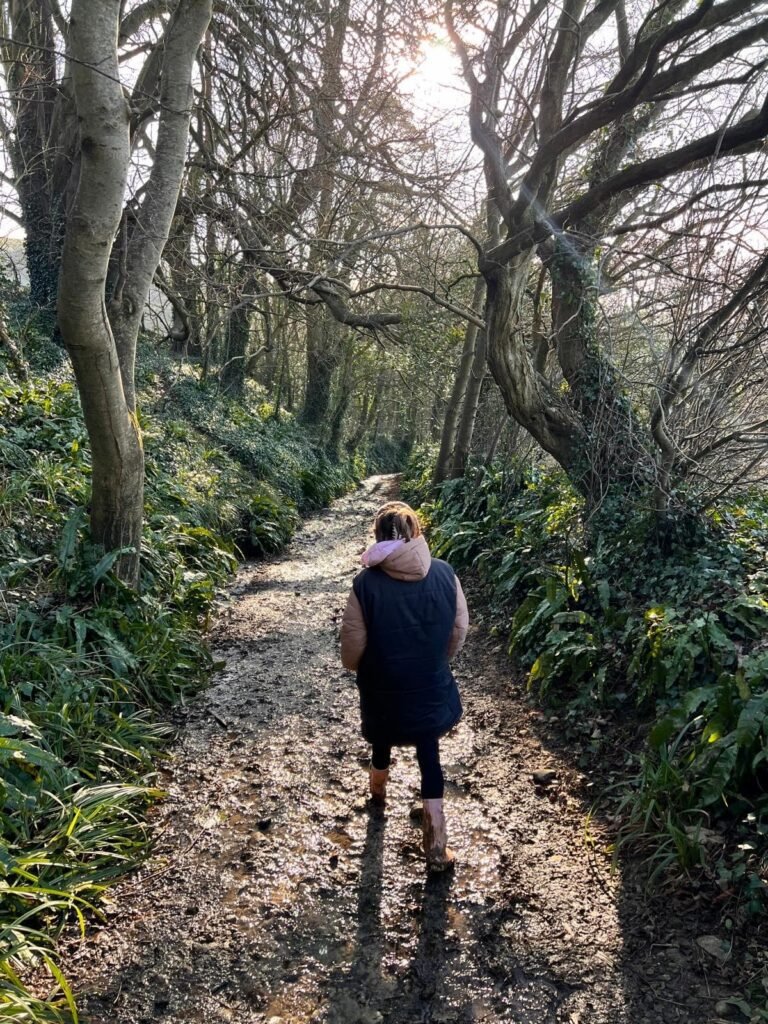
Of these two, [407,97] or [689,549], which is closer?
[689,549]

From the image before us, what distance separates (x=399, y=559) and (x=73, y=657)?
8.95 feet

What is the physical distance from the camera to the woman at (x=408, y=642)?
3.05 meters

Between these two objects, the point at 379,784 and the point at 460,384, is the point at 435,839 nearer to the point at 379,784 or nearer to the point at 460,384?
the point at 379,784

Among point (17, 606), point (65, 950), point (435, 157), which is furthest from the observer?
point (435, 157)

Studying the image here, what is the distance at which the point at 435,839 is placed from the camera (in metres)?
3.18

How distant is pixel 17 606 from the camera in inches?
A: 178

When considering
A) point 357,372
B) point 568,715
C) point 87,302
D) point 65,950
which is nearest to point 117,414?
point 87,302

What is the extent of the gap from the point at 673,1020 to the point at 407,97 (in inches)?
343

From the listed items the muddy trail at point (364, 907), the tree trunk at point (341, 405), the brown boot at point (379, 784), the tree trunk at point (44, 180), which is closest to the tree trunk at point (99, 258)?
the muddy trail at point (364, 907)

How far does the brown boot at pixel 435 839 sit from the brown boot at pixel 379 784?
492 millimetres

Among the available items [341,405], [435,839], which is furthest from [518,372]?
[341,405]

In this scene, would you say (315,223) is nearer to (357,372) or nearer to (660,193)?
(660,193)

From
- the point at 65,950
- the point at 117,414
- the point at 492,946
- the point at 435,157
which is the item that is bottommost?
the point at 65,950

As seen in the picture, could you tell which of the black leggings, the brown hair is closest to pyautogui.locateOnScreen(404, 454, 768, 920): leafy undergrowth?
the black leggings
